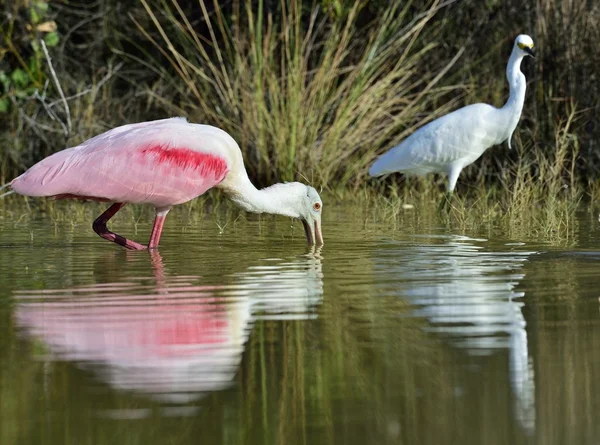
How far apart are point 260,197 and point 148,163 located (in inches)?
32.5

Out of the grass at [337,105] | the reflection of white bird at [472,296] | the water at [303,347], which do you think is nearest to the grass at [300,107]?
the grass at [337,105]

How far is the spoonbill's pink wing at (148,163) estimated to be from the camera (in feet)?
26.2

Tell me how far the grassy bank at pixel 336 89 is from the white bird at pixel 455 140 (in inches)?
18.1

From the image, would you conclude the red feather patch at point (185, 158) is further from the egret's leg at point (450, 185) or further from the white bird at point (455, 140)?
the white bird at point (455, 140)

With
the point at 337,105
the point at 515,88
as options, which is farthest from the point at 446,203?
the point at 337,105

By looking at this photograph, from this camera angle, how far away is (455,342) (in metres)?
4.57

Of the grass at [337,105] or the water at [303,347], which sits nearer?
the water at [303,347]

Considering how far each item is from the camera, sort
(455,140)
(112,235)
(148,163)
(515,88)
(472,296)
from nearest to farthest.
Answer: (472,296) → (148,163) → (112,235) → (455,140) → (515,88)

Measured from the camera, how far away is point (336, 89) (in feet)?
44.0

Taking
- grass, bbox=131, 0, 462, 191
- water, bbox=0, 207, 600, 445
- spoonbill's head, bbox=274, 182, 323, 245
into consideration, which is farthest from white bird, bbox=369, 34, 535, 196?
water, bbox=0, 207, 600, 445

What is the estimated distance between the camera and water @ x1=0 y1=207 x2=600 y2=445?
11.6 feet

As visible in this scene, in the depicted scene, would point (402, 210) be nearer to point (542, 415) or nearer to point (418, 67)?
point (418, 67)

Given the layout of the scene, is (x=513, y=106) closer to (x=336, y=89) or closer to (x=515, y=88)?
(x=515, y=88)

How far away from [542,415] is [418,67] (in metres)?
10.9
